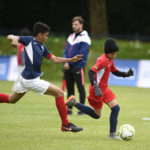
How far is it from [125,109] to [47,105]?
2.19 m

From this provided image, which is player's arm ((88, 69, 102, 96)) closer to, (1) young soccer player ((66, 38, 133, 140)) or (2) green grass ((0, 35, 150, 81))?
(1) young soccer player ((66, 38, 133, 140))

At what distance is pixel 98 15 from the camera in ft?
97.8

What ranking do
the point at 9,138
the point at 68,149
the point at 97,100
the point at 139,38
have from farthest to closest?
the point at 139,38 < the point at 97,100 < the point at 9,138 < the point at 68,149

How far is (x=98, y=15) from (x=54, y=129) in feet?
70.9

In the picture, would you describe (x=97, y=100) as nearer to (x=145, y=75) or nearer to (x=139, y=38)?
(x=145, y=75)

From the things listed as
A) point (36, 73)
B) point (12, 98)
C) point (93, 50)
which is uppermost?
point (36, 73)

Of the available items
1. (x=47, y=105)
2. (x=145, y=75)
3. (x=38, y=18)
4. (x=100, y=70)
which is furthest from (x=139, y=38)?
(x=100, y=70)

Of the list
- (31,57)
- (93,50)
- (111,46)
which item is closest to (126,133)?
(111,46)

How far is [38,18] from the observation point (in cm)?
3566

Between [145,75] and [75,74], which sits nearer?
[75,74]

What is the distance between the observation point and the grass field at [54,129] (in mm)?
7143

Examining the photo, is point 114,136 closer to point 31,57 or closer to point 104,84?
point 104,84

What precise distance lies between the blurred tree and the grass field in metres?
16.8

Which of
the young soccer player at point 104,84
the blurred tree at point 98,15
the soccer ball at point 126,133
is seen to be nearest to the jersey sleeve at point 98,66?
the young soccer player at point 104,84
